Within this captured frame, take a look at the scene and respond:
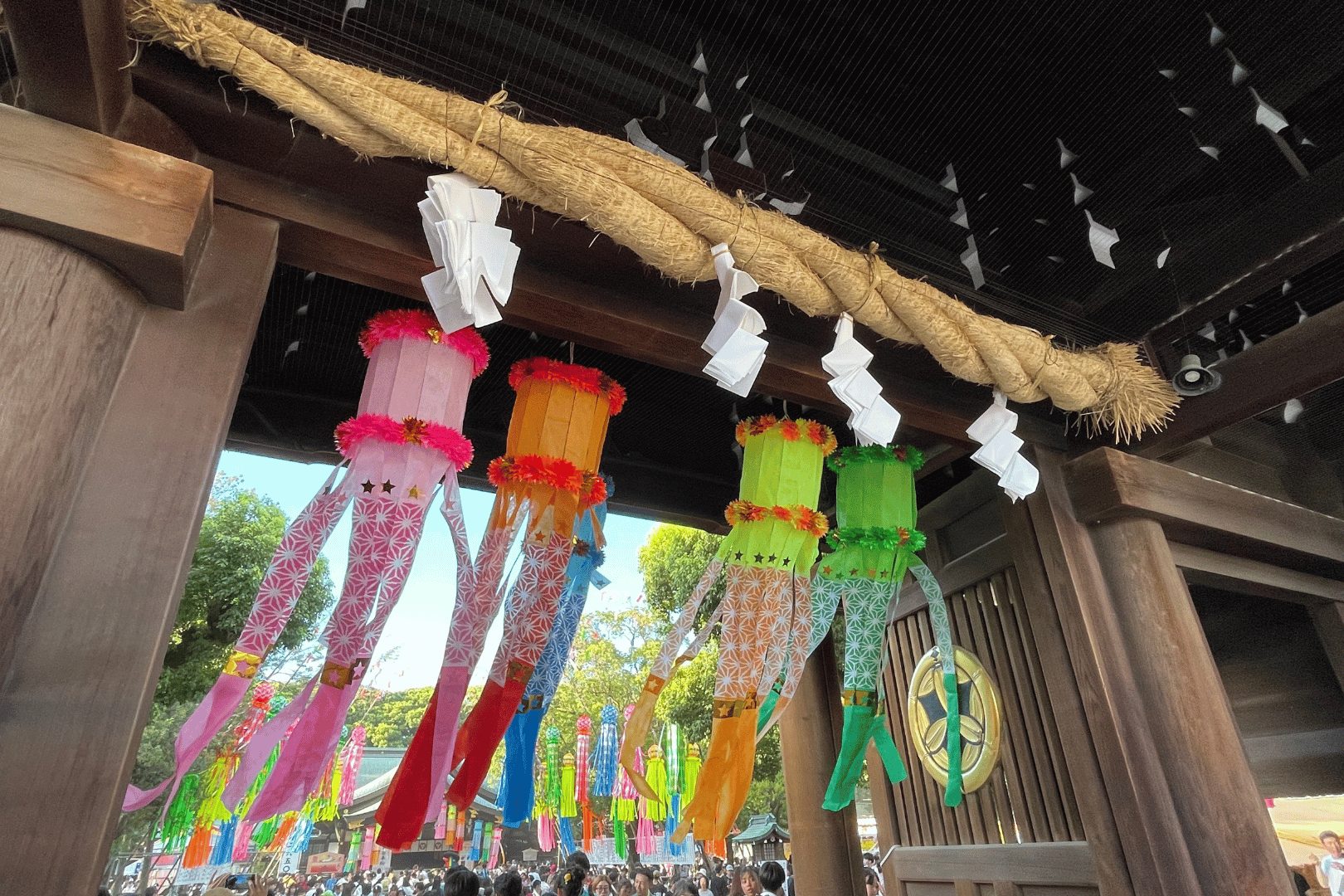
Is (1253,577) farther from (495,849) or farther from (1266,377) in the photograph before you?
(495,849)

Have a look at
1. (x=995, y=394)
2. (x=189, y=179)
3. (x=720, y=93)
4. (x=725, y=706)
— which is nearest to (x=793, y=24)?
(x=720, y=93)

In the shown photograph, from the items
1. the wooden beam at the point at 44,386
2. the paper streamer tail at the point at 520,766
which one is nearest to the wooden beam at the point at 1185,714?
the paper streamer tail at the point at 520,766

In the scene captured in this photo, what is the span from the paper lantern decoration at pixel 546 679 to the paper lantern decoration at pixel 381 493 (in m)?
0.42

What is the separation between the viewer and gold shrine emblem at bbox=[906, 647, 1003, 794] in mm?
2859

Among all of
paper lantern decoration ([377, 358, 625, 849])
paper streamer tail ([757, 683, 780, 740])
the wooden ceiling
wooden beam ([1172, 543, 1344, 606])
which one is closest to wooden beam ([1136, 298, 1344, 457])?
the wooden ceiling

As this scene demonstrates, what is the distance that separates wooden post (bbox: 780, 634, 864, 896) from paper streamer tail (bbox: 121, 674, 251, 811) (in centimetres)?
232

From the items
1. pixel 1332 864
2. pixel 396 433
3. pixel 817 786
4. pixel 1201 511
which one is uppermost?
pixel 1201 511

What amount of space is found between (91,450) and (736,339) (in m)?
1.28

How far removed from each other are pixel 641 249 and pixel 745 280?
10.2 inches

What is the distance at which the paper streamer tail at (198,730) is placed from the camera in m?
1.46

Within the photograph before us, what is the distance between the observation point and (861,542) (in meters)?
2.55

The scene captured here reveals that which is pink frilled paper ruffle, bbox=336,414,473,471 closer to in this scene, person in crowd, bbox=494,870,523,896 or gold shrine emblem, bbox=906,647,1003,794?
gold shrine emblem, bbox=906,647,1003,794

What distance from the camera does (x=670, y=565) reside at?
10109 mm

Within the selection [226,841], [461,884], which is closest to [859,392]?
[461,884]
